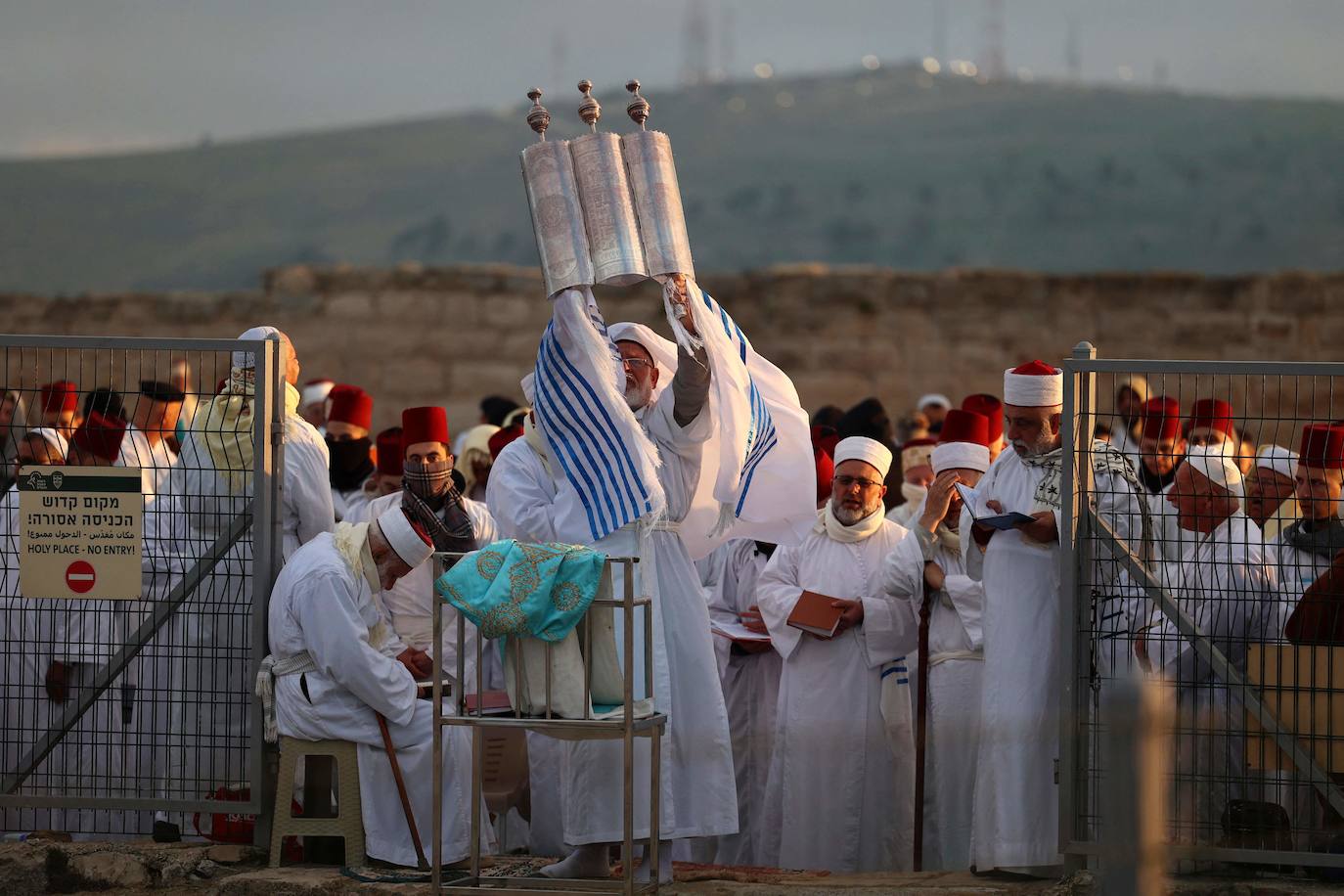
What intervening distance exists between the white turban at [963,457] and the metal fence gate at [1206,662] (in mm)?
1245

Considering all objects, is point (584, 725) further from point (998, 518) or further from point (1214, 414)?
point (1214, 414)

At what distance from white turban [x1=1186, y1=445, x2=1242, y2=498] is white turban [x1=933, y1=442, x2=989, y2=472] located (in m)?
1.16

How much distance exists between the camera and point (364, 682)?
7316mm

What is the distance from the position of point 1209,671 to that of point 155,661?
14.2 feet

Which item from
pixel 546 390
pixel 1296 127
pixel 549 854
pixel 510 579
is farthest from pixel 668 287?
pixel 1296 127

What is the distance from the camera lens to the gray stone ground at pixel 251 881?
6.94 m

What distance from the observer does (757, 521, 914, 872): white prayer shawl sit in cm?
853

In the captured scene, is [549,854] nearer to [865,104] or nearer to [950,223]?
[950,223]

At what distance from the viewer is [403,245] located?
4309cm

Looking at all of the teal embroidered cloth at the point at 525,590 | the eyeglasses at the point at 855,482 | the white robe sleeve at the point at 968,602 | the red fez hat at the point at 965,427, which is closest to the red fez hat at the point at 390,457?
the eyeglasses at the point at 855,482

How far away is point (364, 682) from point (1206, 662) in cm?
335

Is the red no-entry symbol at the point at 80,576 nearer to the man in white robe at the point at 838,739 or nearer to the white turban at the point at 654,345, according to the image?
the white turban at the point at 654,345

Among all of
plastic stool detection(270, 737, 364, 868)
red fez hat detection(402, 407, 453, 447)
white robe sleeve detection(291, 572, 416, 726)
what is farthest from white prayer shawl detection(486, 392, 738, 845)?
red fez hat detection(402, 407, 453, 447)

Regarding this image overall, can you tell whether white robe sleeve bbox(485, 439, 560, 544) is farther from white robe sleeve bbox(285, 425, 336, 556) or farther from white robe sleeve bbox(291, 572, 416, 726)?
white robe sleeve bbox(285, 425, 336, 556)
